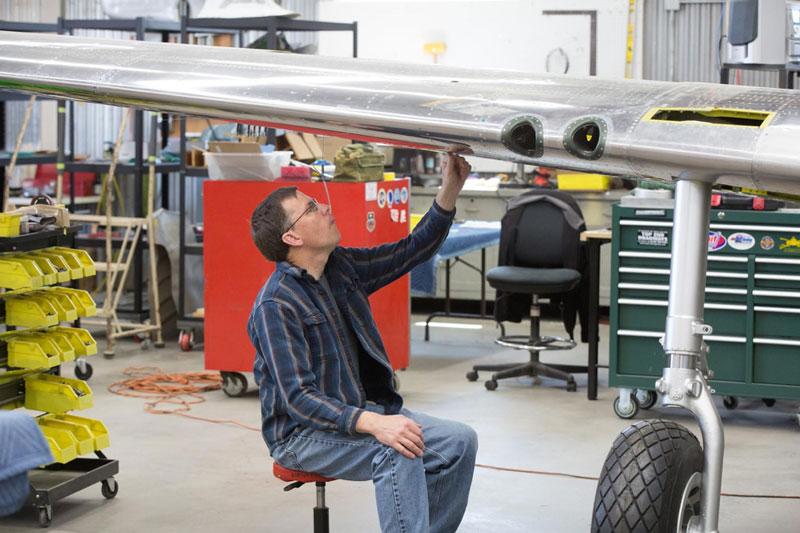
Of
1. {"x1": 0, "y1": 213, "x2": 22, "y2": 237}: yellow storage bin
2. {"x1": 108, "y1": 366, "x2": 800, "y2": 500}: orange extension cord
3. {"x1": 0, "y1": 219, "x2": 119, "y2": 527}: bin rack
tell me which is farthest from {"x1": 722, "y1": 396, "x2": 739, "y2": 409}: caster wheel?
{"x1": 0, "y1": 213, "x2": 22, "y2": 237}: yellow storage bin

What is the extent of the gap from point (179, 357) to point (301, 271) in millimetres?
4117

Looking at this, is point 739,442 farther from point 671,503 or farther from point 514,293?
point 671,503

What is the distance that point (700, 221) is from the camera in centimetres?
215

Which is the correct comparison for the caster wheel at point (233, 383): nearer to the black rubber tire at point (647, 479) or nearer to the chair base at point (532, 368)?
the chair base at point (532, 368)

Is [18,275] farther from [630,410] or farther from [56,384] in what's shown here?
[630,410]

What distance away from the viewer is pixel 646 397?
5.35 meters

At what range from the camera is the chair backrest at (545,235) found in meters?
6.02

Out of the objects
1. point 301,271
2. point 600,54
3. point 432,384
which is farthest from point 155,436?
point 600,54

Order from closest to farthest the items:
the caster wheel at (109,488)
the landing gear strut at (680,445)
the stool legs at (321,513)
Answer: the landing gear strut at (680,445), the stool legs at (321,513), the caster wheel at (109,488)

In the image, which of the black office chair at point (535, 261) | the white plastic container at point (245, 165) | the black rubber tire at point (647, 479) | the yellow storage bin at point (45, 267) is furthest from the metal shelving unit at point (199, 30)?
the black rubber tire at point (647, 479)

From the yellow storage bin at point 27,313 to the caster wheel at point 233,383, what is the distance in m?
1.93

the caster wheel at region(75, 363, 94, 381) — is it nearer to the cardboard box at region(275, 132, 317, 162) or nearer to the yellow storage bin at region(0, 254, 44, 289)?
the cardboard box at region(275, 132, 317, 162)

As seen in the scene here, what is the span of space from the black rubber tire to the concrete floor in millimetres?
1465

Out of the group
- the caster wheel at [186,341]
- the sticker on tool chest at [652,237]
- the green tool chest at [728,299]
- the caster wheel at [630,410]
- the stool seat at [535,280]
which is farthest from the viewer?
the caster wheel at [186,341]
